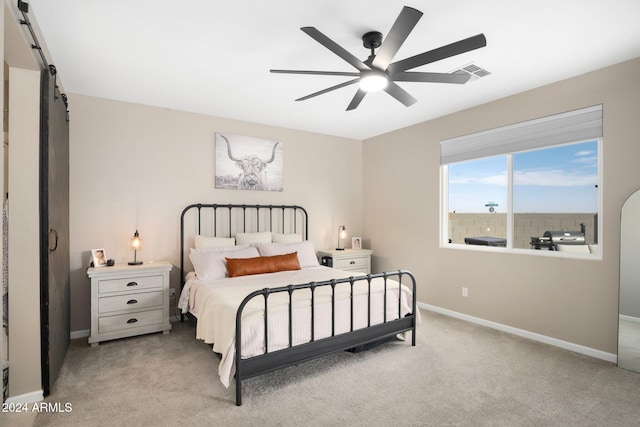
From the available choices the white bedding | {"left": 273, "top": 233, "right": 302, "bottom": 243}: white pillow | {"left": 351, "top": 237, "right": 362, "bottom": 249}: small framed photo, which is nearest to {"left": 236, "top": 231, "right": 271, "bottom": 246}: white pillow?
{"left": 273, "top": 233, "right": 302, "bottom": 243}: white pillow

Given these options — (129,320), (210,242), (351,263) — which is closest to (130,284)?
(129,320)

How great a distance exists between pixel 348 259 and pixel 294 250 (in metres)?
1.11

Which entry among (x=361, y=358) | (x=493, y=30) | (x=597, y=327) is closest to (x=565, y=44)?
(x=493, y=30)

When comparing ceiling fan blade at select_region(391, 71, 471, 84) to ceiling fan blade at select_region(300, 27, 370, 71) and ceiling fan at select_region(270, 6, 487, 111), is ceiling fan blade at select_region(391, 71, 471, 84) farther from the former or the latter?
ceiling fan blade at select_region(300, 27, 370, 71)

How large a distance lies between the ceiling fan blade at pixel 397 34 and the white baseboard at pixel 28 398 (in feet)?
10.7

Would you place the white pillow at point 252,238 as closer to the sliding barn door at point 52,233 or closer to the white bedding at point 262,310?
the white bedding at point 262,310

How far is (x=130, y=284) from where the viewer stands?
359cm

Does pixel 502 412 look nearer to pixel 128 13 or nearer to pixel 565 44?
pixel 565 44

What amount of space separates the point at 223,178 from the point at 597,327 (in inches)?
170

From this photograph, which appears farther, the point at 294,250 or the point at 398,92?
the point at 294,250

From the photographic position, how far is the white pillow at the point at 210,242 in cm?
414

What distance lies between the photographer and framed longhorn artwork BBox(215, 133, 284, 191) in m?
4.58

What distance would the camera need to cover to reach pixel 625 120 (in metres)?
3.02

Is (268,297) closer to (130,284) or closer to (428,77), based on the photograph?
(130,284)
